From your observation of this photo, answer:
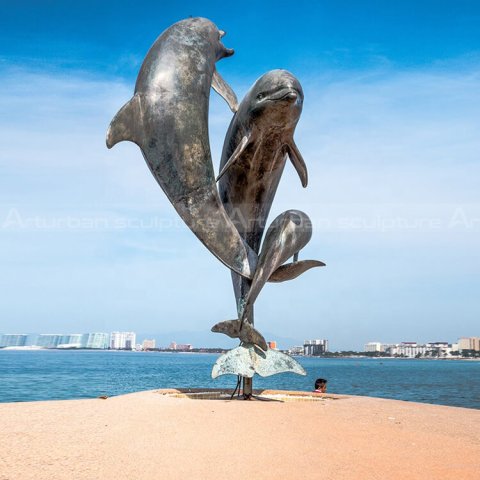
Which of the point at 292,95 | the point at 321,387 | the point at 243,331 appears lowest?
the point at 321,387

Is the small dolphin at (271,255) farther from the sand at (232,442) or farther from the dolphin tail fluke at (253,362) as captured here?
the sand at (232,442)

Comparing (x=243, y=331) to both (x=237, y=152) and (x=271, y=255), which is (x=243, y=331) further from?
(x=237, y=152)

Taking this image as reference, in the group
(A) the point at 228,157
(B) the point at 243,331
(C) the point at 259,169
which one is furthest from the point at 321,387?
(A) the point at 228,157

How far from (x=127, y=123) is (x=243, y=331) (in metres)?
5.26

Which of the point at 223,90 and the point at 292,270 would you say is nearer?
the point at 292,270

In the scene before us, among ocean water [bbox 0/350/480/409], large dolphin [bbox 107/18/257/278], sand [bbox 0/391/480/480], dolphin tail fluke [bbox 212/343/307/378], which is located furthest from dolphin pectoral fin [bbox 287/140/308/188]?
ocean water [bbox 0/350/480/409]

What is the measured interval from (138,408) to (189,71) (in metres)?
6.74

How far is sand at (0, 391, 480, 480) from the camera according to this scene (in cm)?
680

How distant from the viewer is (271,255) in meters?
12.9

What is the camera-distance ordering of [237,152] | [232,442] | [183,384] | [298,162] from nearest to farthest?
[232,442] → [237,152] → [298,162] → [183,384]

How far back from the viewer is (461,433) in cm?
964

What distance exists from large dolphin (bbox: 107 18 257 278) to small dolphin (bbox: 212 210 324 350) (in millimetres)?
1242

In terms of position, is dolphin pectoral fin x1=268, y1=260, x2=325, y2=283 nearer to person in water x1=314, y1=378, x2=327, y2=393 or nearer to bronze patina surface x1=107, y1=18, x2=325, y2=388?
bronze patina surface x1=107, y1=18, x2=325, y2=388

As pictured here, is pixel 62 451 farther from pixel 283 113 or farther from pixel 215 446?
pixel 283 113
